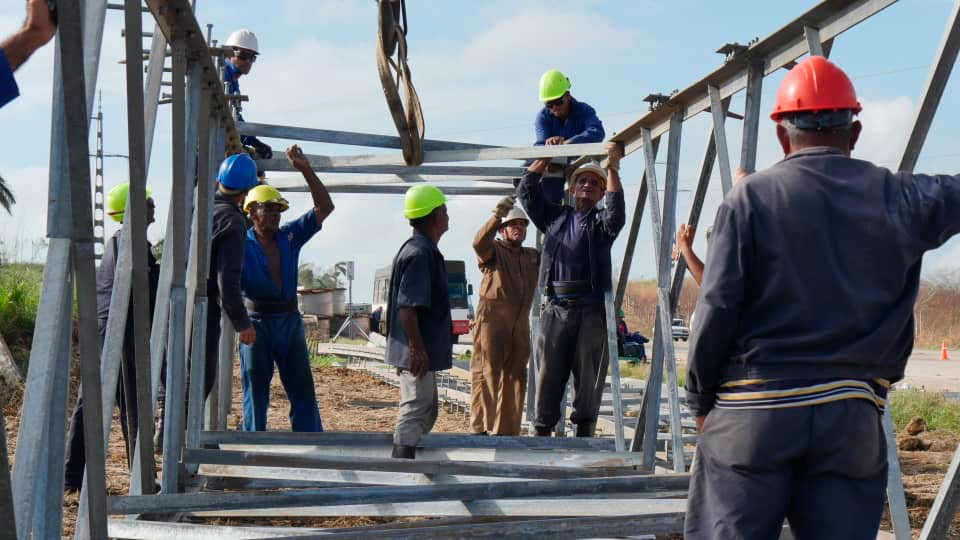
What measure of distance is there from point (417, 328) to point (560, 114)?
227 centimetres

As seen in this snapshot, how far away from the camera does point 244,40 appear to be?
30.2ft

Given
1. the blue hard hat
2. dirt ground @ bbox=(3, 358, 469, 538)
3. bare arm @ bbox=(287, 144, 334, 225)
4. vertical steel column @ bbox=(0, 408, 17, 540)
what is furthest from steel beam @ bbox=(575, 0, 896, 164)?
vertical steel column @ bbox=(0, 408, 17, 540)

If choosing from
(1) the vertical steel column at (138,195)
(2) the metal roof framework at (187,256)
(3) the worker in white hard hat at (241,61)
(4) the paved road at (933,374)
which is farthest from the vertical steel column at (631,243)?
(4) the paved road at (933,374)

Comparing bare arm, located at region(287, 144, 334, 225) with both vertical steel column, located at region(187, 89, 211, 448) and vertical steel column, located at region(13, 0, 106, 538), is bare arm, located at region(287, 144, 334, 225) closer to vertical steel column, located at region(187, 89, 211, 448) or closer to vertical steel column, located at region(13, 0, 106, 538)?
vertical steel column, located at region(187, 89, 211, 448)

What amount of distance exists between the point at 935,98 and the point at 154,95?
112 inches

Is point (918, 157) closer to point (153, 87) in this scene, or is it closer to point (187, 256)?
point (153, 87)

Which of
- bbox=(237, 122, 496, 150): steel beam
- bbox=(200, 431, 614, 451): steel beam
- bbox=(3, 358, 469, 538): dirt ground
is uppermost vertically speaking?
bbox=(237, 122, 496, 150): steel beam

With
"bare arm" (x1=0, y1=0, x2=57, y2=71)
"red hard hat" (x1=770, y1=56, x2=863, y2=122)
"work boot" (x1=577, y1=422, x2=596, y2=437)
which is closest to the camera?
"bare arm" (x1=0, y1=0, x2=57, y2=71)

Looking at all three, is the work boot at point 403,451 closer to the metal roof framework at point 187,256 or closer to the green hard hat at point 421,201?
the metal roof framework at point 187,256

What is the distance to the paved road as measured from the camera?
17.8 meters

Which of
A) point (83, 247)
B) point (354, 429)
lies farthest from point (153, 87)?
point (354, 429)

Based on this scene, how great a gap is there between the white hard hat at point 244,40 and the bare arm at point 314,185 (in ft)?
7.81

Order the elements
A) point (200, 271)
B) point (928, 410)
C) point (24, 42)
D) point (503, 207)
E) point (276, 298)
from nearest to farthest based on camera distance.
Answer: point (24, 42) < point (200, 271) < point (276, 298) < point (503, 207) < point (928, 410)

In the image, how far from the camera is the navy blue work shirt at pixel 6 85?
231 centimetres
